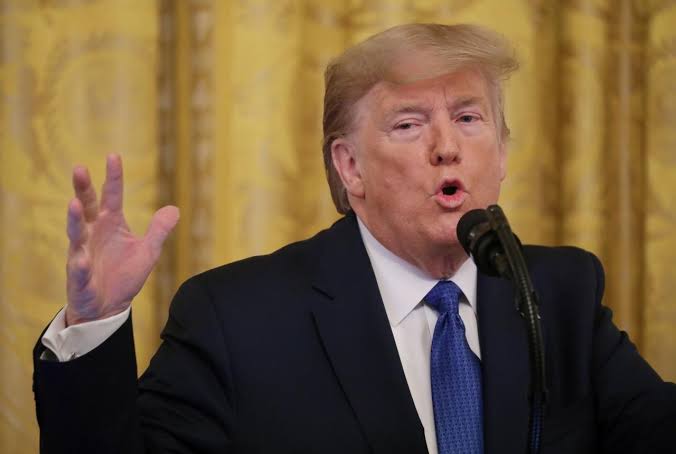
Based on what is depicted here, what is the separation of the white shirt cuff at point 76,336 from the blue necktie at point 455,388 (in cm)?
65

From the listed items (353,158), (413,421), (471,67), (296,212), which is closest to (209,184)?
(296,212)

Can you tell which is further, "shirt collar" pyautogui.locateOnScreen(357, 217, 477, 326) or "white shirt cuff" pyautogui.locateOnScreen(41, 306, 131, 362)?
"shirt collar" pyautogui.locateOnScreen(357, 217, 477, 326)

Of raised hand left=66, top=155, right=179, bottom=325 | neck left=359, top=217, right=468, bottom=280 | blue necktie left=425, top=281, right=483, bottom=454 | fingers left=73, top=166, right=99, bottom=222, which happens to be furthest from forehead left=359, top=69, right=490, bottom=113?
fingers left=73, top=166, right=99, bottom=222

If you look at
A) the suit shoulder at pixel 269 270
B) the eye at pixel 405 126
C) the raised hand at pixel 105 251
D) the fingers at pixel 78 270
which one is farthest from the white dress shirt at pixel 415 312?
the fingers at pixel 78 270

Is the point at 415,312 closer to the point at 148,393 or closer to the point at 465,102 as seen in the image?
the point at 465,102

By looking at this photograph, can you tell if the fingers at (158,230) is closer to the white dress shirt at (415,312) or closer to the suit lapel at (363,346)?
the suit lapel at (363,346)

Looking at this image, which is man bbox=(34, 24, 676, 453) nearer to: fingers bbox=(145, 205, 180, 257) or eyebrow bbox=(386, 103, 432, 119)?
eyebrow bbox=(386, 103, 432, 119)

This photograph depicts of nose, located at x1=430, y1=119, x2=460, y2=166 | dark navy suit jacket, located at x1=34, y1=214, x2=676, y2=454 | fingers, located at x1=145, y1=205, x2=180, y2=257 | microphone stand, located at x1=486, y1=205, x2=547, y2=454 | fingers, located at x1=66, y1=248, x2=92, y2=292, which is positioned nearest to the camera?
microphone stand, located at x1=486, y1=205, x2=547, y2=454

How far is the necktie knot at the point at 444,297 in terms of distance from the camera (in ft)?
A: 6.35

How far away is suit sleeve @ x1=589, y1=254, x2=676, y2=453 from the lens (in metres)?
1.84

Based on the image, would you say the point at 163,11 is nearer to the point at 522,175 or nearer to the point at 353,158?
the point at 353,158

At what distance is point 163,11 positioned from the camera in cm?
264

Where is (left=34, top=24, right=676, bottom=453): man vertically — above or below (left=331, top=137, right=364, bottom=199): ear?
below

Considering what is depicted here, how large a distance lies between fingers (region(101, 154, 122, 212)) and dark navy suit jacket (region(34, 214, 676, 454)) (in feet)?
1.35
